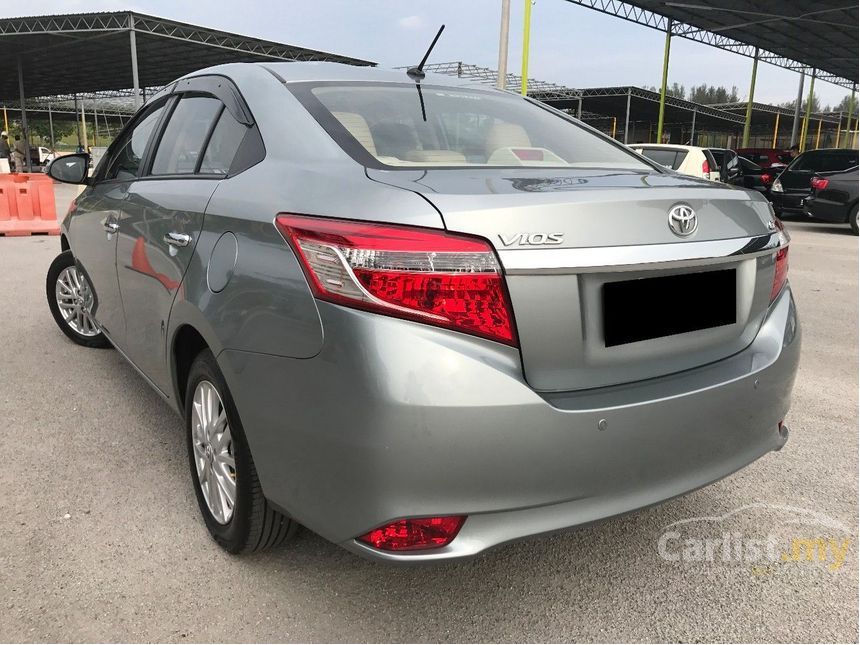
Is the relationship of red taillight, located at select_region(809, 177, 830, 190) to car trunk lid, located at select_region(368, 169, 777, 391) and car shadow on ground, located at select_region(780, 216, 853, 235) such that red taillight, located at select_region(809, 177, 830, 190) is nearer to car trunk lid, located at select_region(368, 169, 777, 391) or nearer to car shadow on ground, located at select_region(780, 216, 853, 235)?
car shadow on ground, located at select_region(780, 216, 853, 235)

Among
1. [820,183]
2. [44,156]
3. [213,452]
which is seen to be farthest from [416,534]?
[44,156]

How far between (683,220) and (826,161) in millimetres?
14062

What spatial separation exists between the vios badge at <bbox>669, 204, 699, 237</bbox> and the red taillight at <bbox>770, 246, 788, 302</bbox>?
47 cm

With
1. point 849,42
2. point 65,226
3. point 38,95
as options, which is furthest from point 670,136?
point 65,226

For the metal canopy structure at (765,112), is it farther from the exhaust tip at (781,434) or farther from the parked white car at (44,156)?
the exhaust tip at (781,434)

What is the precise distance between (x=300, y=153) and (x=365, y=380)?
79 centimetres

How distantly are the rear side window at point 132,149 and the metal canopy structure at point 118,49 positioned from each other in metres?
19.3

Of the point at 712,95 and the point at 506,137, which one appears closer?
the point at 506,137

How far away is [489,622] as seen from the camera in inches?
79.4

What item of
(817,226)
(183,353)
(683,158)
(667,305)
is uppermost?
(683,158)

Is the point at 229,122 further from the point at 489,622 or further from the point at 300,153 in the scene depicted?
the point at 489,622

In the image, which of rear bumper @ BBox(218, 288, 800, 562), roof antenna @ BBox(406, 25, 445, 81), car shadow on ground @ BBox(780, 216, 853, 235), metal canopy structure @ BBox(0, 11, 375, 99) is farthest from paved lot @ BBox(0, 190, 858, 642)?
metal canopy structure @ BBox(0, 11, 375, 99)

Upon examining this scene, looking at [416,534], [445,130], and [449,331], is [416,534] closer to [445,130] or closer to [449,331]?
[449,331]

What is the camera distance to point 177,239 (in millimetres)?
2346
